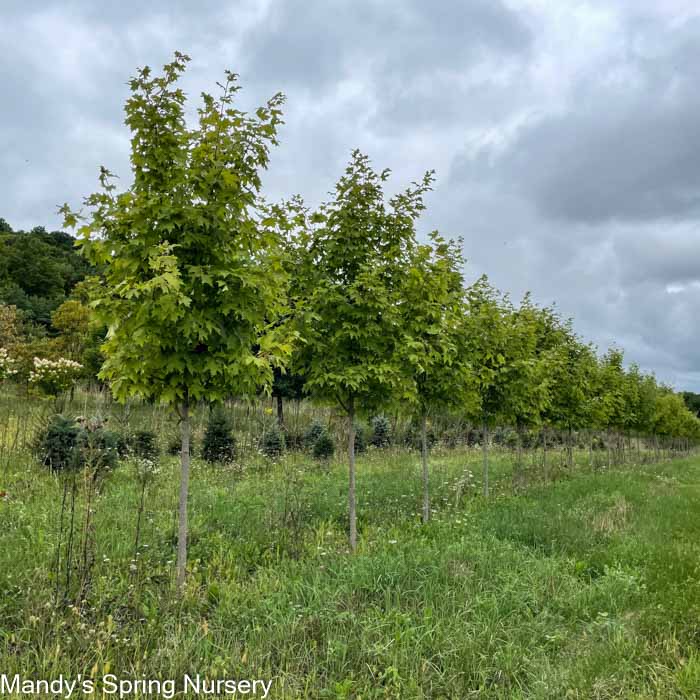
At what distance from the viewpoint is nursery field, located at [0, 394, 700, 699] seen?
3.47 m

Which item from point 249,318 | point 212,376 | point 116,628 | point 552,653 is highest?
point 249,318

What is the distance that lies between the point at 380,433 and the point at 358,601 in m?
18.8

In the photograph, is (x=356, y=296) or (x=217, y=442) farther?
(x=217, y=442)

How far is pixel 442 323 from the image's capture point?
312 inches

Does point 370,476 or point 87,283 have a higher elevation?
point 87,283

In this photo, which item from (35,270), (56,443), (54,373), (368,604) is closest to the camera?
(368,604)

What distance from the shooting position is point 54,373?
15.4 meters

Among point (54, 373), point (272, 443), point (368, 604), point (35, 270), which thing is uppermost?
point (35, 270)

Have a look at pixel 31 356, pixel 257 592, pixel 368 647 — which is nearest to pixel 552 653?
→ pixel 368 647

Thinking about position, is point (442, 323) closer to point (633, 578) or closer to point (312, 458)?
point (633, 578)

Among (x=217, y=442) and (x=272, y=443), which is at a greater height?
(x=217, y=442)

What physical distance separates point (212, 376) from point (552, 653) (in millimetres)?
3813

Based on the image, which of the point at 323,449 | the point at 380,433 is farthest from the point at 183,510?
the point at 380,433

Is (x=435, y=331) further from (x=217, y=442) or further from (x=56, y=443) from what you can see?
(x=217, y=442)
